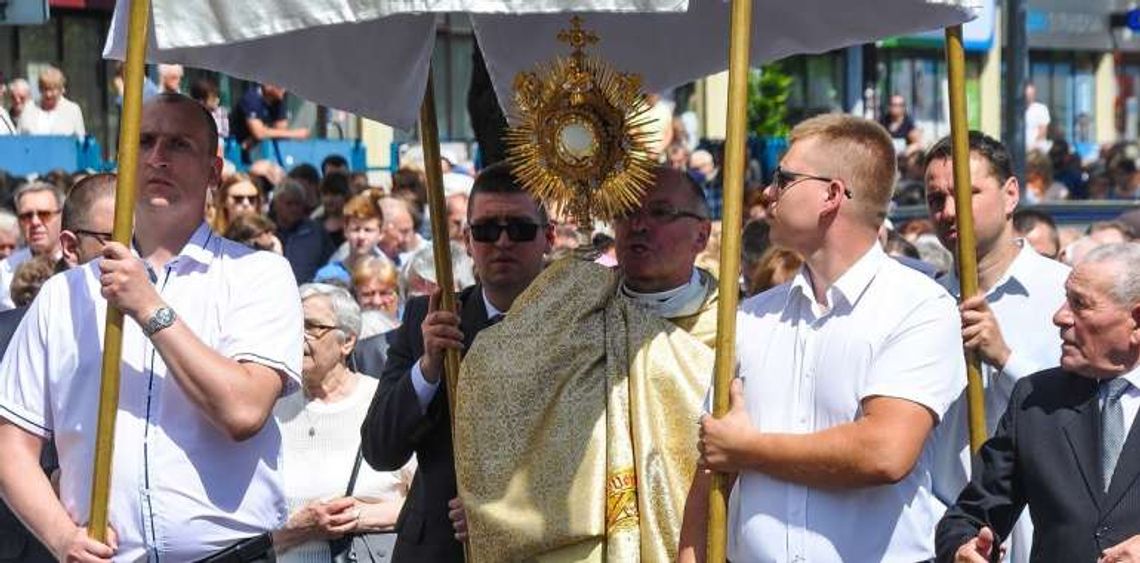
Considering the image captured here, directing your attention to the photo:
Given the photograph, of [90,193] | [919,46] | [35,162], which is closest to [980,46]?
[919,46]

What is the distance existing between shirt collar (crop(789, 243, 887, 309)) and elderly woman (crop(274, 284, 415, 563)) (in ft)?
8.21

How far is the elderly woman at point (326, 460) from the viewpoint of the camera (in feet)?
23.3

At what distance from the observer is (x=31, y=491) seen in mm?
5199

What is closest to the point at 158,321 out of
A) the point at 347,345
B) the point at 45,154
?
the point at 347,345

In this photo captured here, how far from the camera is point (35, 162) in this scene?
587 inches

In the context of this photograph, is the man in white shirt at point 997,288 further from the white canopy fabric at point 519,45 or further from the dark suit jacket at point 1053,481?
the dark suit jacket at point 1053,481

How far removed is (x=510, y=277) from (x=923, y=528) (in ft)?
4.58

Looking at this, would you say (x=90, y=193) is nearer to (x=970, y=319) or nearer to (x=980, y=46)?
(x=970, y=319)

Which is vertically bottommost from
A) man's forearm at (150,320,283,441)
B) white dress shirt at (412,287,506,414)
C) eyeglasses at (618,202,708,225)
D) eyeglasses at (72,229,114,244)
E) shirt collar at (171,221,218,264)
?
white dress shirt at (412,287,506,414)

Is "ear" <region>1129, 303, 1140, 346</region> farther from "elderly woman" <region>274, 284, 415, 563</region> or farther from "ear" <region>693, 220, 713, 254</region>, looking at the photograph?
"elderly woman" <region>274, 284, 415, 563</region>

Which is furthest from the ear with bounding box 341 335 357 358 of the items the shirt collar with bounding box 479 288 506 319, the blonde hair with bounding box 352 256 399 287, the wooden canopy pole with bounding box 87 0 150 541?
the wooden canopy pole with bounding box 87 0 150 541

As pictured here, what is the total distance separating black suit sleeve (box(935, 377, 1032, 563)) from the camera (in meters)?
4.87

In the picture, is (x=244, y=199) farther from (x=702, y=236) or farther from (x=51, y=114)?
(x=702, y=236)

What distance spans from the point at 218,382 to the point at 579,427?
2.96 ft
